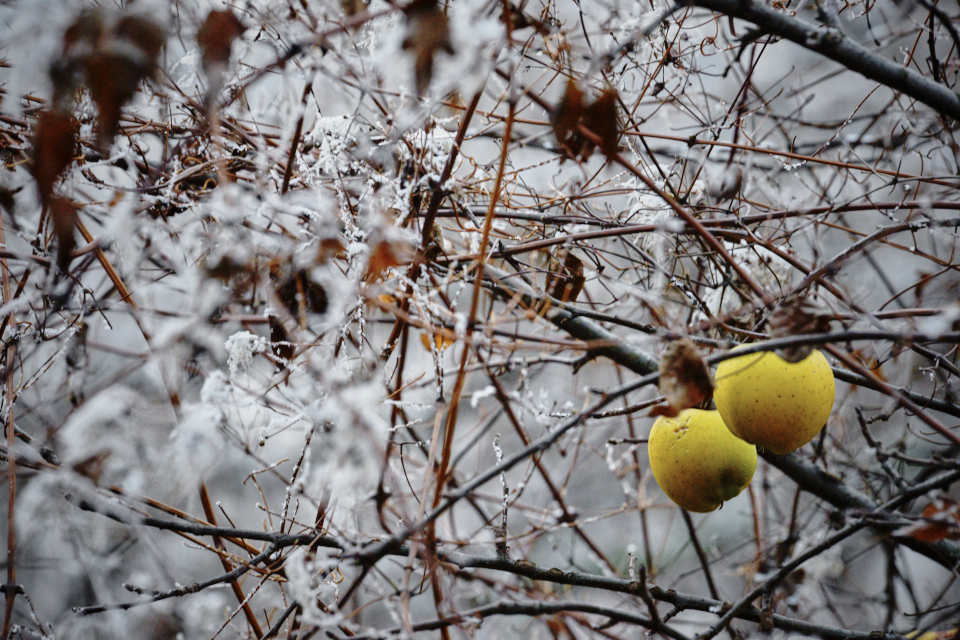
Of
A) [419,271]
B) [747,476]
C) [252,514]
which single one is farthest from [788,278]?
[252,514]

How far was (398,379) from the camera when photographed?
48.5 inches

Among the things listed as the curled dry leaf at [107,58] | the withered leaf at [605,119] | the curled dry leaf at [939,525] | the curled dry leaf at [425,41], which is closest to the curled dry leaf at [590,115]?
the withered leaf at [605,119]

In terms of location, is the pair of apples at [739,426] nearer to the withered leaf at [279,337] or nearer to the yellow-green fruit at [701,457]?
the yellow-green fruit at [701,457]

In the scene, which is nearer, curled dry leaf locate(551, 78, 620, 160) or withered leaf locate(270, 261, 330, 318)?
curled dry leaf locate(551, 78, 620, 160)

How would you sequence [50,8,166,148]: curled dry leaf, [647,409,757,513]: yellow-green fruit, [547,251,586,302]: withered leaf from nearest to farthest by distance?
1. [50,8,166,148]: curled dry leaf
2. [647,409,757,513]: yellow-green fruit
3. [547,251,586,302]: withered leaf

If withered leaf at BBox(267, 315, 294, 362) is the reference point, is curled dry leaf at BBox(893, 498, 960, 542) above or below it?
below

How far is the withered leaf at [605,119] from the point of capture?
736mm

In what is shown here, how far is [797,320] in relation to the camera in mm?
767

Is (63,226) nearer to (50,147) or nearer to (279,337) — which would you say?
(50,147)

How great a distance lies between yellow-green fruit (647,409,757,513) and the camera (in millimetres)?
991

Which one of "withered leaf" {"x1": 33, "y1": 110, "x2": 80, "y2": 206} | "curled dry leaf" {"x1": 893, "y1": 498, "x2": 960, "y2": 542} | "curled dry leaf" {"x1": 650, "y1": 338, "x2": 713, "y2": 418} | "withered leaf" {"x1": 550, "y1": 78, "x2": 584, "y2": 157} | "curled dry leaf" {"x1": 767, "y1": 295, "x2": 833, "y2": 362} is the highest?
"withered leaf" {"x1": 550, "y1": 78, "x2": 584, "y2": 157}

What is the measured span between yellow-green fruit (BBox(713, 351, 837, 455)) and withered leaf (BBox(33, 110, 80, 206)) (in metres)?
0.86

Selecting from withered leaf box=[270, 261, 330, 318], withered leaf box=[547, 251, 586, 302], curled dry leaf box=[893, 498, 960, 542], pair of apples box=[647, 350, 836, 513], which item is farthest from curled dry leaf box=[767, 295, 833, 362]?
withered leaf box=[270, 261, 330, 318]

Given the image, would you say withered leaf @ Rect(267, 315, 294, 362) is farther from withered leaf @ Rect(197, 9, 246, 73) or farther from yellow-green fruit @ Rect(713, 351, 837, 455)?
yellow-green fruit @ Rect(713, 351, 837, 455)
